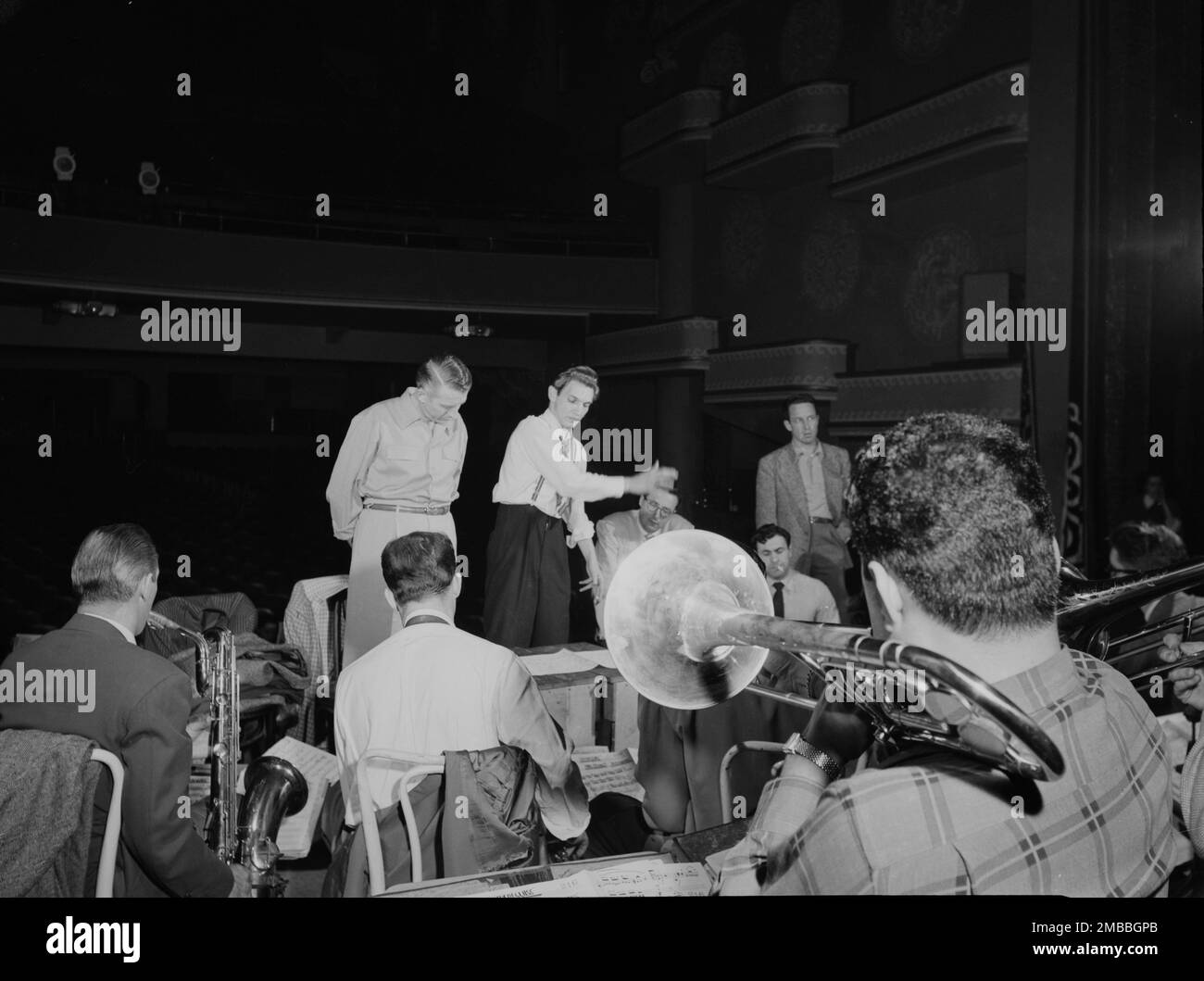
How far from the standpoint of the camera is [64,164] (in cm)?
498

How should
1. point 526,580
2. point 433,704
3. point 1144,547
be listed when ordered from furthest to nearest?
point 526,580, point 1144,547, point 433,704

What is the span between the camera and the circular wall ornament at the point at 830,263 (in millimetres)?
4766

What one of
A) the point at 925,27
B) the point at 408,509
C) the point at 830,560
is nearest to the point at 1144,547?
the point at 830,560

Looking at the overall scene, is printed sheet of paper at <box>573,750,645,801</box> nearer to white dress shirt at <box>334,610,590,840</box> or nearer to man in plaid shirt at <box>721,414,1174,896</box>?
white dress shirt at <box>334,610,590,840</box>

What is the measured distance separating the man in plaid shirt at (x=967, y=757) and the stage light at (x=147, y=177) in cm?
419

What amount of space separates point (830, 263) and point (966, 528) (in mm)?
4067

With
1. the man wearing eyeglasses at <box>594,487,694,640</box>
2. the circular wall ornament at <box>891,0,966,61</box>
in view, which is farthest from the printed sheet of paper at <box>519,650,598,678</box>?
the circular wall ornament at <box>891,0,966,61</box>

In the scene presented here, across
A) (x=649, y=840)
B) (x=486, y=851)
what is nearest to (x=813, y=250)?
(x=649, y=840)

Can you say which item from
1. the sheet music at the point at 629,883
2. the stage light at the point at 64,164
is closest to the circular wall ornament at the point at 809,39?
the stage light at the point at 64,164

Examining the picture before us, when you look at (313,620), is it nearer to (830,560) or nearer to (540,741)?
(540,741)

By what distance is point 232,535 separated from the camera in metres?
4.52

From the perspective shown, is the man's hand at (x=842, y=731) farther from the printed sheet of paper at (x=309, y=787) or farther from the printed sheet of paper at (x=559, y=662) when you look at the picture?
the printed sheet of paper at (x=559, y=662)

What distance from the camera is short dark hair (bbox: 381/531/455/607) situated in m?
2.27

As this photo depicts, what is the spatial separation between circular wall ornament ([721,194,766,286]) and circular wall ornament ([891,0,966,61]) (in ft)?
3.08
